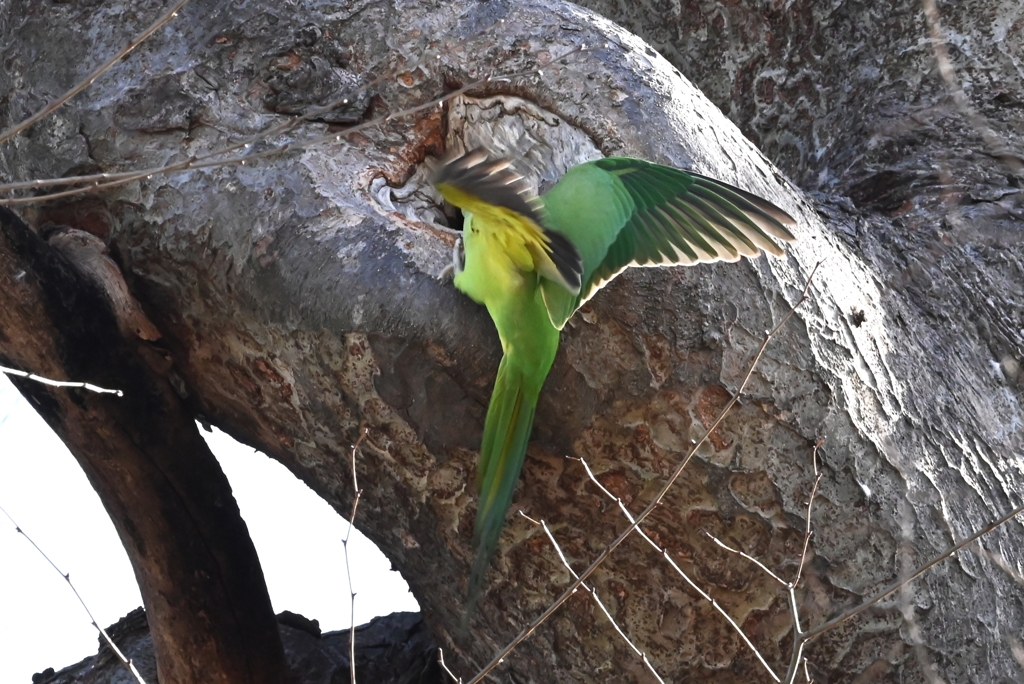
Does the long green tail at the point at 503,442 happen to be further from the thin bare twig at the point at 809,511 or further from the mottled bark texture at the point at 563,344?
the thin bare twig at the point at 809,511

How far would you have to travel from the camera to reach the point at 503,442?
1.50 metres

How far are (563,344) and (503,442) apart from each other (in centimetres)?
18

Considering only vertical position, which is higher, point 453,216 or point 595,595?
point 453,216

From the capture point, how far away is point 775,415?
146cm

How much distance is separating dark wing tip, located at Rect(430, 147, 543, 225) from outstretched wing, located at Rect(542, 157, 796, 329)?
18cm

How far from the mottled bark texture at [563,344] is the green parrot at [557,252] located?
45 millimetres

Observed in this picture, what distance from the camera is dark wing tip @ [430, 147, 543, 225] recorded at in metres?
1.26

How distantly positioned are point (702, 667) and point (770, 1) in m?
1.76

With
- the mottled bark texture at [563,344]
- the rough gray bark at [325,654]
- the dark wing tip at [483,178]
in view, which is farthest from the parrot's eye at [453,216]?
the rough gray bark at [325,654]

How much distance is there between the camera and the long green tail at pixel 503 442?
1494 mm

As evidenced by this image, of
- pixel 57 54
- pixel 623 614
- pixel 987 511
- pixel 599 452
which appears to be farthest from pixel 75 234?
pixel 987 511

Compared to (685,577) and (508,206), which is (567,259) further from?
(685,577)

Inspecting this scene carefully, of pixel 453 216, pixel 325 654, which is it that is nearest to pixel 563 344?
pixel 453 216

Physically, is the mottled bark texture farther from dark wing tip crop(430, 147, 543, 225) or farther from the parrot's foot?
dark wing tip crop(430, 147, 543, 225)
